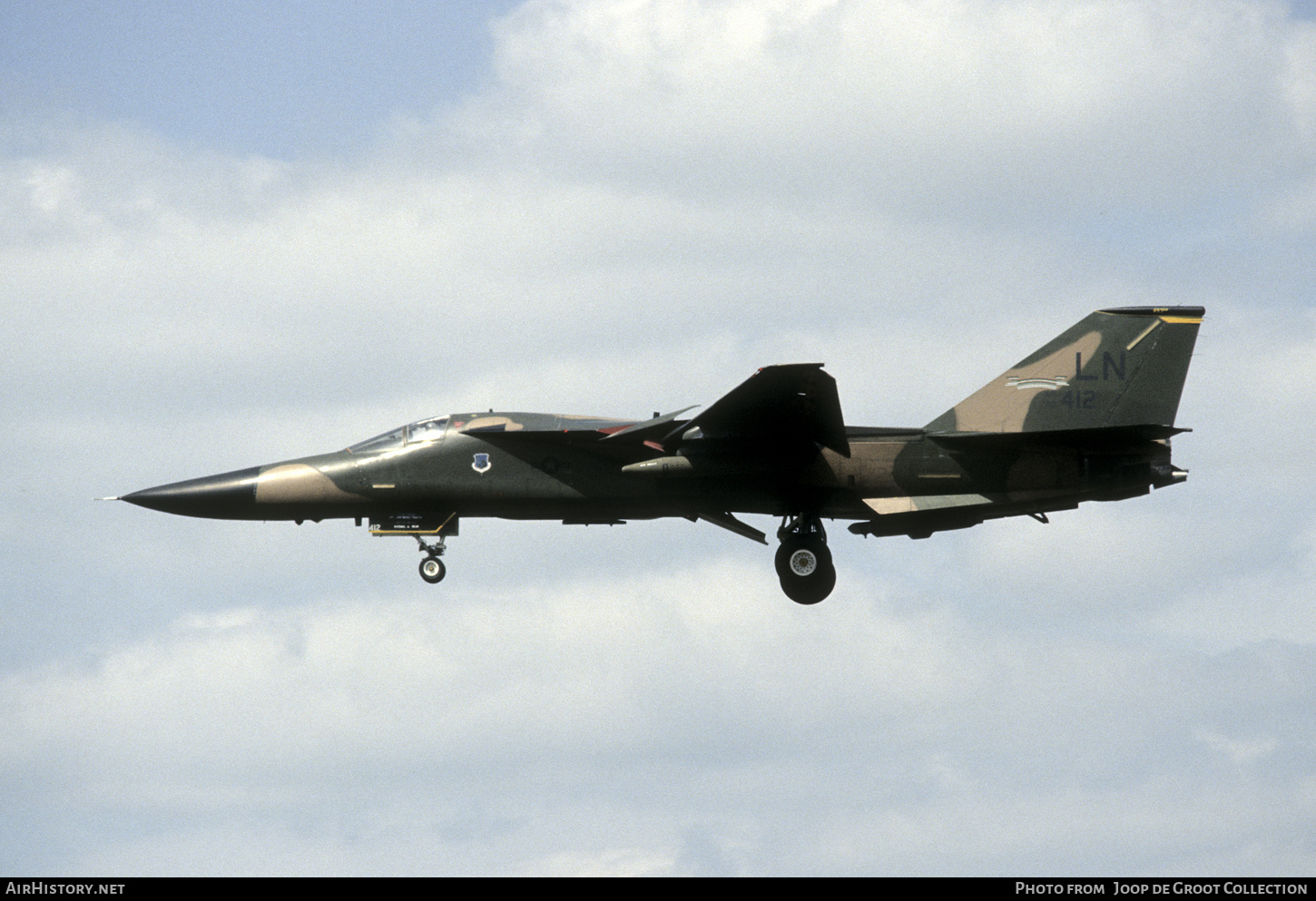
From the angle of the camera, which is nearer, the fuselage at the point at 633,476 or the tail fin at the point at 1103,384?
the fuselage at the point at 633,476

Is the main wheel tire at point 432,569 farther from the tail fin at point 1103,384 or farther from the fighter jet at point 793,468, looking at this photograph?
the tail fin at point 1103,384

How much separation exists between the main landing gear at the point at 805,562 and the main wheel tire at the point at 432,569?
5.72m

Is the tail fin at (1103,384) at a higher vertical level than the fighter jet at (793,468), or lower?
higher

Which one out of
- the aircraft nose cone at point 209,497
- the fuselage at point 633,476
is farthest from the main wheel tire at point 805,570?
the aircraft nose cone at point 209,497

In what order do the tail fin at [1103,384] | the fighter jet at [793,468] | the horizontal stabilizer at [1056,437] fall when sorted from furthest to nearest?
the tail fin at [1103,384]
the fighter jet at [793,468]
the horizontal stabilizer at [1056,437]

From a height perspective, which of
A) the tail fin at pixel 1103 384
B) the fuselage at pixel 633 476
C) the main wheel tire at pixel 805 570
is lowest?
the main wheel tire at pixel 805 570

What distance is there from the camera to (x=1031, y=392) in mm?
26266

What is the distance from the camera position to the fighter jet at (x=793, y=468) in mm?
25562

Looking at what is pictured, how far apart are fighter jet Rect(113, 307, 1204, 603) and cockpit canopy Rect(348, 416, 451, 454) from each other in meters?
0.03

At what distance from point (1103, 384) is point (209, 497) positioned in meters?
15.3

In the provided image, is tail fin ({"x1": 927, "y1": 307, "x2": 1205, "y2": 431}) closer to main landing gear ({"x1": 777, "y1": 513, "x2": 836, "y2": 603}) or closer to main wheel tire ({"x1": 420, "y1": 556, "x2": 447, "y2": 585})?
main landing gear ({"x1": 777, "y1": 513, "x2": 836, "y2": 603})

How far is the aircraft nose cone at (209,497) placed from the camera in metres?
26.6

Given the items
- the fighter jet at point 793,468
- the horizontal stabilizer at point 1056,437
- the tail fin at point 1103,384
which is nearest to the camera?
the horizontal stabilizer at point 1056,437
